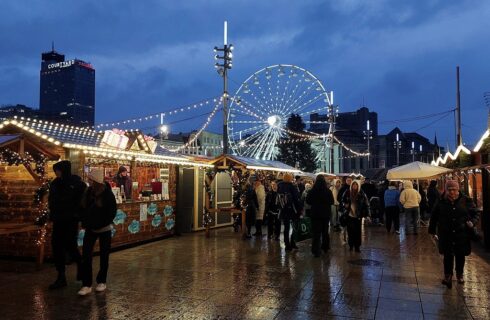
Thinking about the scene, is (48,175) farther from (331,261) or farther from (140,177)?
(331,261)

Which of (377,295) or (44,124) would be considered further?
(44,124)

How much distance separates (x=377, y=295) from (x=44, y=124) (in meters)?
7.85

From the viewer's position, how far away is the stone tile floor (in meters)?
5.44

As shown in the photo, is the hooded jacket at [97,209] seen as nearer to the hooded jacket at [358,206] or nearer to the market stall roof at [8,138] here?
the market stall roof at [8,138]

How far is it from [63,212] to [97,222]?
66 cm

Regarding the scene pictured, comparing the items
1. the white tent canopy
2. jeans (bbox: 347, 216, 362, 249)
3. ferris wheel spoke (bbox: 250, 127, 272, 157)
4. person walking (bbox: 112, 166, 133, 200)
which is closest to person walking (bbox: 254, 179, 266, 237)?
jeans (bbox: 347, 216, 362, 249)

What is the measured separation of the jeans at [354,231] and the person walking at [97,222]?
5576 millimetres

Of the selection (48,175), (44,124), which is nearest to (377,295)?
(48,175)

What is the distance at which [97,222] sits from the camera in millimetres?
6312

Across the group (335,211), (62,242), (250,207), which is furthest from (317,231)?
(335,211)

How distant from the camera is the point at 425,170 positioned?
48.6 ft

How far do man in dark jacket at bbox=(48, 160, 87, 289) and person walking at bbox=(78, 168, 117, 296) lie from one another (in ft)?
0.92

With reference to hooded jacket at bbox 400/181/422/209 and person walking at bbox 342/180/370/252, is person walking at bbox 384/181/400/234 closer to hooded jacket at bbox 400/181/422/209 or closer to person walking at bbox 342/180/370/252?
hooded jacket at bbox 400/181/422/209

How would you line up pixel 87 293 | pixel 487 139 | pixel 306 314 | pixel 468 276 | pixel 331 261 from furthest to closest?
pixel 487 139 → pixel 331 261 → pixel 468 276 → pixel 87 293 → pixel 306 314
